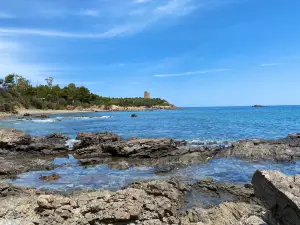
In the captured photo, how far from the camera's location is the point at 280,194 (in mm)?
5062

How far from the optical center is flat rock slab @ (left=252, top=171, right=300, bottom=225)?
4.83m

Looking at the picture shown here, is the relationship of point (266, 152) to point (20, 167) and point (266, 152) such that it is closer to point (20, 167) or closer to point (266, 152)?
point (266, 152)

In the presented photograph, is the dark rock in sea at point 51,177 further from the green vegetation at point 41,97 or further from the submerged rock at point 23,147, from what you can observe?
the green vegetation at point 41,97

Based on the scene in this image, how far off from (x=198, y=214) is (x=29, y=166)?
12376 millimetres

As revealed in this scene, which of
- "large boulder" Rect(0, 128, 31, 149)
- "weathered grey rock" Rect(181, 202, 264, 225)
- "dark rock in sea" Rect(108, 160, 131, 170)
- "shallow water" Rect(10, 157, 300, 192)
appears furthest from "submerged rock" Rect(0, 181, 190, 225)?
"large boulder" Rect(0, 128, 31, 149)

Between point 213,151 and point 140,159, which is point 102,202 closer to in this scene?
point 140,159

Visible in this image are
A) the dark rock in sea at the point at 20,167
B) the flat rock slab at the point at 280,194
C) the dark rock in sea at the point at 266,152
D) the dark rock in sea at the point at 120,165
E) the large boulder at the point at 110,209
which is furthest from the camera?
the dark rock in sea at the point at 266,152

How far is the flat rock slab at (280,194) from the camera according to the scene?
4.83 metres

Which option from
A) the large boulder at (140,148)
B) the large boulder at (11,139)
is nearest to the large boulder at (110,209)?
the large boulder at (140,148)

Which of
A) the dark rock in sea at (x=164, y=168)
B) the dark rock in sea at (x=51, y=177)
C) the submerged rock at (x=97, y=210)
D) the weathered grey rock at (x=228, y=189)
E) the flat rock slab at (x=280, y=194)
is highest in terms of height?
the flat rock slab at (x=280, y=194)

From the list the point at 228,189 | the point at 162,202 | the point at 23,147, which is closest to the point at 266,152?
the point at 228,189

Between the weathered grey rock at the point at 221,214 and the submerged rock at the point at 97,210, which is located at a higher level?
the submerged rock at the point at 97,210

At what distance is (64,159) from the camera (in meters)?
20.5

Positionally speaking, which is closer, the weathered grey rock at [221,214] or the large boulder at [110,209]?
the large boulder at [110,209]
